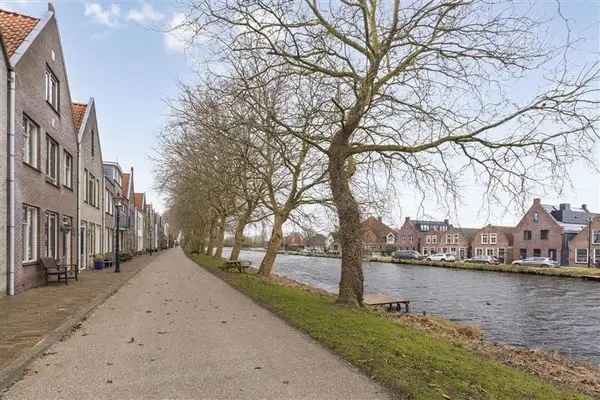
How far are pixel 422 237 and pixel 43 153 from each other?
84437 mm

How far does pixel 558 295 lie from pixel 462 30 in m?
24.5

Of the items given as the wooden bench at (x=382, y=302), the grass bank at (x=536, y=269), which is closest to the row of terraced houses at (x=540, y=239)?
the grass bank at (x=536, y=269)

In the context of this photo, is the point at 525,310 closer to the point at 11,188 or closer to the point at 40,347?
the point at 40,347

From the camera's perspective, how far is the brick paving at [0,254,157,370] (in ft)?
23.2

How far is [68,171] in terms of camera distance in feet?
68.3

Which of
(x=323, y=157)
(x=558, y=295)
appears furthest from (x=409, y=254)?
(x=323, y=157)

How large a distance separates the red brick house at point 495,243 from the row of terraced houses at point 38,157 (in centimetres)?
6205

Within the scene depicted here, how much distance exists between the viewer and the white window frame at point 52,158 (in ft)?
56.1

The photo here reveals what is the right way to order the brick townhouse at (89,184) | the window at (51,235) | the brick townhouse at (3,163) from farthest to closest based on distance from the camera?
the brick townhouse at (89,184) < the window at (51,235) < the brick townhouse at (3,163)

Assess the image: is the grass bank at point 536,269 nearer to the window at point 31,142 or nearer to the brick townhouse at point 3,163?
the window at point 31,142

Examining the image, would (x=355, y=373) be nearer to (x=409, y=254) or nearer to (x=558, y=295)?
(x=558, y=295)

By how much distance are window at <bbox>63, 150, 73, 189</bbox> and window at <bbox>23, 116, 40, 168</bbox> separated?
4.19m

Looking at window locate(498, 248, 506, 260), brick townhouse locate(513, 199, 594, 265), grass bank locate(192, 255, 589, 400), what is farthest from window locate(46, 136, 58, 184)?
window locate(498, 248, 506, 260)

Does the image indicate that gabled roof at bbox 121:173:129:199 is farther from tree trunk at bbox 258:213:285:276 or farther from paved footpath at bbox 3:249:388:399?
paved footpath at bbox 3:249:388:399
